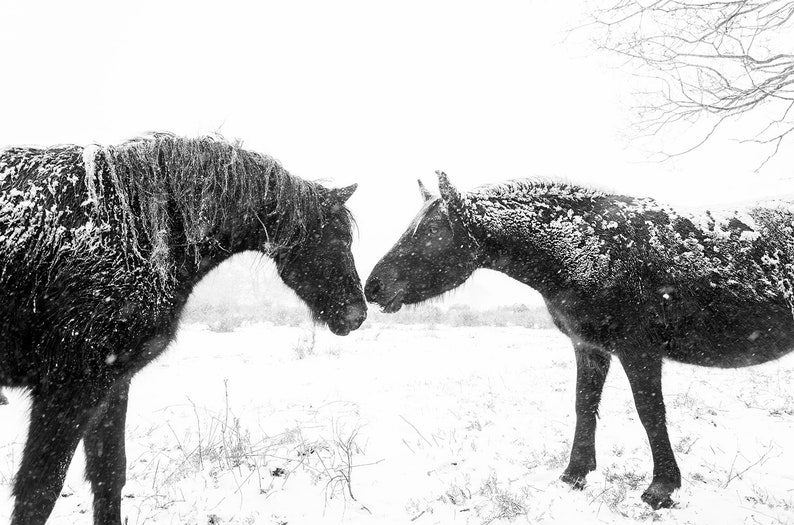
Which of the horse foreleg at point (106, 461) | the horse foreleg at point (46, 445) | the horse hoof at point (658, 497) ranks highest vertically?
A: the horse foreleg at point (46, 445)

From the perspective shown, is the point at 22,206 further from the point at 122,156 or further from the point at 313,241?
the point at 313,241

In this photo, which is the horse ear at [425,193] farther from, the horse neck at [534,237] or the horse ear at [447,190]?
the horse neck at [534,237]

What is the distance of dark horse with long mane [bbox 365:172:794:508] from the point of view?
3.15 m

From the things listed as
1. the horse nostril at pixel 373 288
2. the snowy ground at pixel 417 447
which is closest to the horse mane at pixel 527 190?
the horse nostril at pixel 373 288

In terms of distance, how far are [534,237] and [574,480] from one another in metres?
1.85

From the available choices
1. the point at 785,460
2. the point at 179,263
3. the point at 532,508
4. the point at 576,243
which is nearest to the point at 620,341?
the point at 576,243

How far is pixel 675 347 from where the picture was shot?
324cm

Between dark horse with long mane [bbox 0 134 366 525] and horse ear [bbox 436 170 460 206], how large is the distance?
1415 millimetres

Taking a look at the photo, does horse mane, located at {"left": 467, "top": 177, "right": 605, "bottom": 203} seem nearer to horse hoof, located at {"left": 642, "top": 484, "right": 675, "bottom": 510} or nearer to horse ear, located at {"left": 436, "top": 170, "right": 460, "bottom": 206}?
horse ear, located at {"left": 436, "top": 170, "right": 460, "bottom": 206}

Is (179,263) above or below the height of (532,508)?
above

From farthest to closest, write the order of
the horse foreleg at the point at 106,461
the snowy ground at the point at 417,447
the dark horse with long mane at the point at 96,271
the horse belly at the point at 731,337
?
the horse belly at the point at 731,337
the snowy ground at the point at 417,447
the horse foreleg at the point at 106,461
the dark horse with long mane at the point at 96,271

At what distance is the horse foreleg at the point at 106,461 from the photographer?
2549mm

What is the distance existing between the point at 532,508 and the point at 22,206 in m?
3.32

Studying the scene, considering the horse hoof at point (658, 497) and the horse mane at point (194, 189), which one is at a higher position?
the horse mane at point (194, 189)
